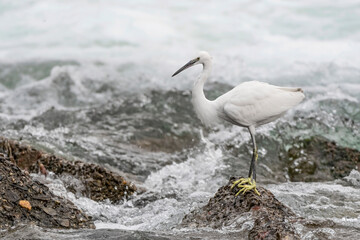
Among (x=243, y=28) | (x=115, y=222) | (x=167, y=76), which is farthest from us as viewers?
(x=243, y=28)

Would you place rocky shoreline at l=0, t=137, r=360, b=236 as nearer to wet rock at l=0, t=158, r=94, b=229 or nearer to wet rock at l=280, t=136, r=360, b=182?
wet rock at l=0, t=158, r=94, b=229

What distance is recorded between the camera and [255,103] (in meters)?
4.67

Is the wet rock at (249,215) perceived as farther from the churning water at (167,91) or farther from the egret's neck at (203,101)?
the egret's neck at (203,101)

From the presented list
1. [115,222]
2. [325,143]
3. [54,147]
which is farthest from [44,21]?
[115,222]

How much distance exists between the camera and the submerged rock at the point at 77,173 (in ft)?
16.3

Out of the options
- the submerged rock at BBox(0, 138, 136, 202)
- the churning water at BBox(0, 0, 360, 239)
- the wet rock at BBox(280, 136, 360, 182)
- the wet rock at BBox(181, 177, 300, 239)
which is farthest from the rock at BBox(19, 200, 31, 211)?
the wet rock at BBox(280, 136, 360, 182)

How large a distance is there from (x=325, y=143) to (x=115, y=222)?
3.43 metres

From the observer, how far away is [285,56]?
37.3 feet

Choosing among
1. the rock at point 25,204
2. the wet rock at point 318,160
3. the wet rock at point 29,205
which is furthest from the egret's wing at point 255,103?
the rock at point 25,204

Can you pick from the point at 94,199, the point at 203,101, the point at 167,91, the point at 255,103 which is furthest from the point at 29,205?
the point at 167,91

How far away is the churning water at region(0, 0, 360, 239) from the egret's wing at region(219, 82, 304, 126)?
835mm

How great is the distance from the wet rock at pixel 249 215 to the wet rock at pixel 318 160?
97.5 inches

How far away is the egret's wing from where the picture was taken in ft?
15.2

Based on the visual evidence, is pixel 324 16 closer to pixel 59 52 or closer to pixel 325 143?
pixel 59 52
